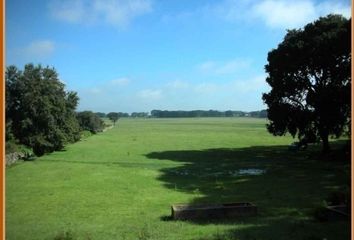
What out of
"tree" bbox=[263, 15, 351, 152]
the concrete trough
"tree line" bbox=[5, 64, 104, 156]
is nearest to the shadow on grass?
the concrete trough

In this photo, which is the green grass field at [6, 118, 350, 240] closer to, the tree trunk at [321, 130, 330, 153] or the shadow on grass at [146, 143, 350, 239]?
the shadow on grass at [146, 143, 350, 239]

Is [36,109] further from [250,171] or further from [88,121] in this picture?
[88,121]

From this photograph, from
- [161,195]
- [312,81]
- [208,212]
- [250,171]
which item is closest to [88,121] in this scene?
[312,81]

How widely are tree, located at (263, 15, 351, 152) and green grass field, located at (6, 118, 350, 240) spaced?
3.41 metres

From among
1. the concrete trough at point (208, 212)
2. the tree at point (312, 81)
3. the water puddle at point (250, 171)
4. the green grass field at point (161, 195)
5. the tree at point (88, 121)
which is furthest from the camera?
the tree at point (88, 121)

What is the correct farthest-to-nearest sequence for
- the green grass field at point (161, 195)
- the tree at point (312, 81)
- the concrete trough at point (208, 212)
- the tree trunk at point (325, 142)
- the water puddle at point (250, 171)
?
the tree trunk at point (325, 142)
the tree at point (312, 81)
the water puddle at point (250, 171)
the concrete trough at point (208, 212)
the green grass field at point (161, 195)

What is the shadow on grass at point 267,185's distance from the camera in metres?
15.4

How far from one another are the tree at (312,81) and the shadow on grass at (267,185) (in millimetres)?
3373

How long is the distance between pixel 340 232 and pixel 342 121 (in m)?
28.1

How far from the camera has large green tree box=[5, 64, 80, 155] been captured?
43125 mm

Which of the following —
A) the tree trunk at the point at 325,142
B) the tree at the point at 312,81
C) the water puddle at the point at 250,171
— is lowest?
the water puddle at the point at 250,171

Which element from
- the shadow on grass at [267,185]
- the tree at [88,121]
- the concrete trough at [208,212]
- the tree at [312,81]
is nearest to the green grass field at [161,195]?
the shadow on grass at [267,185]

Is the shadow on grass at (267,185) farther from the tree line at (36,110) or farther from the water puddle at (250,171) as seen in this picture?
the tree line at (36,110)

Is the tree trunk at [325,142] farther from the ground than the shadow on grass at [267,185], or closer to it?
farther from the ground
